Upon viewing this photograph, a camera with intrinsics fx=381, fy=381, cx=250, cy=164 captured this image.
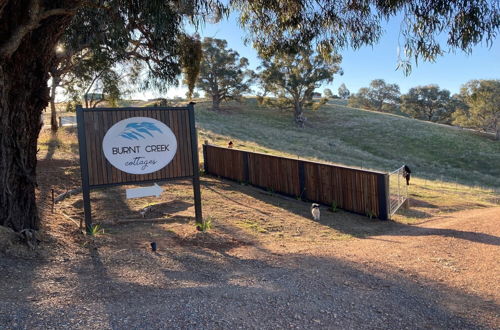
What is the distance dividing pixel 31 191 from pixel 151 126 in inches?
96.8

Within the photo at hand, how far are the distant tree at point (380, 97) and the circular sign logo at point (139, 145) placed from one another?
287 feet

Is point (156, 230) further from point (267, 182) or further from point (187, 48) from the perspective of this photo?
point (187, 48)

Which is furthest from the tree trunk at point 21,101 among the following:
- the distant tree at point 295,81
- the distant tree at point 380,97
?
the distant tree at point 380,97

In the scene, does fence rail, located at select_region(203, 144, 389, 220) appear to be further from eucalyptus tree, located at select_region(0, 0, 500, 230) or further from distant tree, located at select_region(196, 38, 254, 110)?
distant tree, located at select_region(196, 38, 254, 110)

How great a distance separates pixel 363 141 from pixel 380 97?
56.1 metres

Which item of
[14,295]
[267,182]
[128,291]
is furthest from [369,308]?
[267,182]

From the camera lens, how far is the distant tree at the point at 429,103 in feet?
232

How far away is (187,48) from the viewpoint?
13.5 metres

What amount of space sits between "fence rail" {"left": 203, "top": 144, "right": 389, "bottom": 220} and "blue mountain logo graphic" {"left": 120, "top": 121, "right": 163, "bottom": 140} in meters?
5.64

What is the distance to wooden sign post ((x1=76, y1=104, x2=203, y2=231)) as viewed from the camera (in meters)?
7.07

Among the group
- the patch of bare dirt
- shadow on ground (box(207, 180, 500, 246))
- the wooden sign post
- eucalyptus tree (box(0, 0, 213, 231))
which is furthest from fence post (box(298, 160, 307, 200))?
eucalyptus tree (box(0, 0, 213, 231))

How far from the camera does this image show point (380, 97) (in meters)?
90.5

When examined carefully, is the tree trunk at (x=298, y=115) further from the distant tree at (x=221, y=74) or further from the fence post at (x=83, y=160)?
the fence post at (x=83, y=160)

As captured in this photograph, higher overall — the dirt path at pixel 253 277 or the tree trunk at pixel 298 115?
the tree trunk at pixel 298 115
